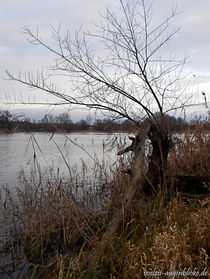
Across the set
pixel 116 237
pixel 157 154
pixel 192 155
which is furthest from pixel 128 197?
pixel 192 155

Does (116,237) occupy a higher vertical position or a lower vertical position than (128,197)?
lower

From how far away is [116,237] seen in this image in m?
3.06

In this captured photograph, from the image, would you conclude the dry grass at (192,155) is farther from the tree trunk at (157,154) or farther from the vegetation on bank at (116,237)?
the tree trunk at (157,154)

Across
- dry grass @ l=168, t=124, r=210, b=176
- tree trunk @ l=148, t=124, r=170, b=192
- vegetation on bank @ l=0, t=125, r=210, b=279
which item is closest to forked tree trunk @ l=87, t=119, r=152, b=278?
vegetation on bank @ l=0, t=125, r=210, b=279

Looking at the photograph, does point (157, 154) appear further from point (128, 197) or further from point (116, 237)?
point (116, 237)

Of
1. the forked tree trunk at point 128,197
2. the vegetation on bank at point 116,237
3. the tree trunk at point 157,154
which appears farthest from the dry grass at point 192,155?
the forked tree trunk at point 128,197

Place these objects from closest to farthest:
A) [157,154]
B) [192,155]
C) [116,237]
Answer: [116,237] < [157,154] < [192,155]

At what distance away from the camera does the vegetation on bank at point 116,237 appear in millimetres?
2195

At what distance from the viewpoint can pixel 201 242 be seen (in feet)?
8.04

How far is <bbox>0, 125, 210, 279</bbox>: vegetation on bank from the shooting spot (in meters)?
2.20

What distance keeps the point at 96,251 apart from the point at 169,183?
2.12 m

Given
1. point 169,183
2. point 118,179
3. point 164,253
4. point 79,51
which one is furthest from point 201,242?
point 79,51

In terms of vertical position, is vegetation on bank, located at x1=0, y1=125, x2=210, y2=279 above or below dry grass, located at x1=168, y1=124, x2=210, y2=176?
below

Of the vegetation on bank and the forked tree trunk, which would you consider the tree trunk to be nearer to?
the vegetation on bank
